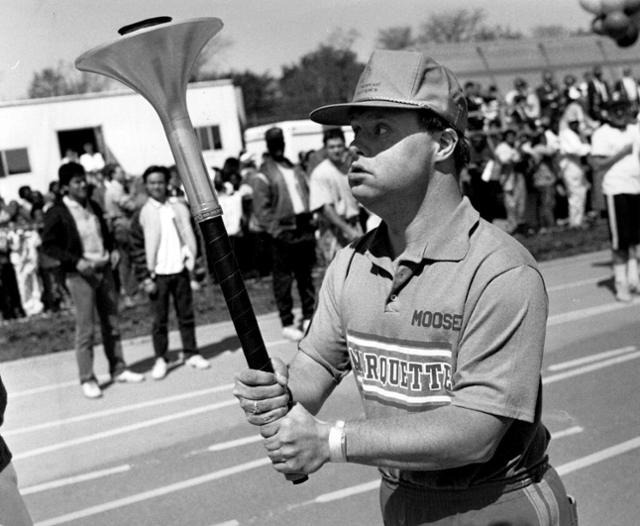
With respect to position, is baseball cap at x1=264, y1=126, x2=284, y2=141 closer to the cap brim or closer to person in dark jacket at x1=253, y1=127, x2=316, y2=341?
person in dark jacket at x1=253, y1=127, x2=316, y2=341

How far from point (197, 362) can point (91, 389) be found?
3.48 ft

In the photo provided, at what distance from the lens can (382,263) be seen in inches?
92.7

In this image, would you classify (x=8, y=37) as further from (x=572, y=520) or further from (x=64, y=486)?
(x=572, y=520)

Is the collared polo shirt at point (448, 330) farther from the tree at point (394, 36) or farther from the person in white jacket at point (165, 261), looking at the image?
the tree at point (394, 36)

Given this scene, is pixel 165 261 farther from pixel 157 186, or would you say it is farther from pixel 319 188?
pixel 319 188

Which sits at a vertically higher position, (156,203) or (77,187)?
Result: (77,187)

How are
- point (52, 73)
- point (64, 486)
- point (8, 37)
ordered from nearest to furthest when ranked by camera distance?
point (8, 37), point (64, 486), point (52, 73)

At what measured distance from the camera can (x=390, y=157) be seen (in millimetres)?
2232

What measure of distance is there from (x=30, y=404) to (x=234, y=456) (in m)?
2.85

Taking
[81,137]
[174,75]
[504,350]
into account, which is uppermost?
[81,137]

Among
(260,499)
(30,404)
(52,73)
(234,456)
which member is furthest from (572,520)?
(52,73)

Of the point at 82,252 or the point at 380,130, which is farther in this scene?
the point at 82,252

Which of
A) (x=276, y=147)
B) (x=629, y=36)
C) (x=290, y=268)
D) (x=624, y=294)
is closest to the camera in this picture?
(x=276, y=147)

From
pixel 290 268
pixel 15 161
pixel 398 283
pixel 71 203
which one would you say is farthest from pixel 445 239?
pixel 15 161
